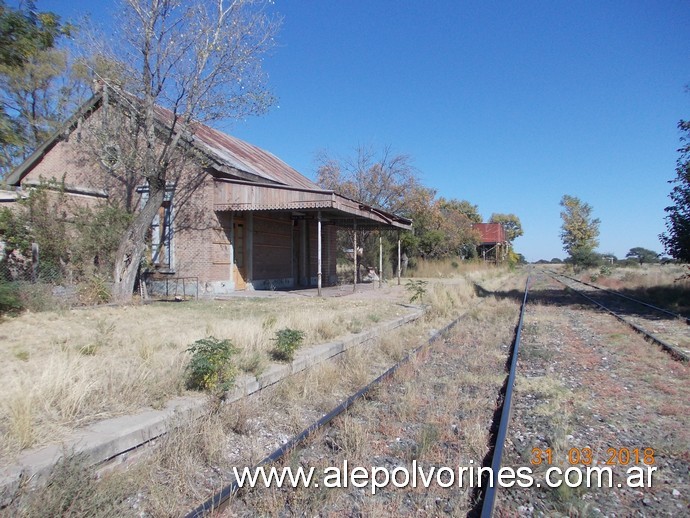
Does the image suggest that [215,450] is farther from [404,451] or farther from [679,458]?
[679,458]

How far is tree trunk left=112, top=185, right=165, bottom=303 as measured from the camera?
45.5 ft

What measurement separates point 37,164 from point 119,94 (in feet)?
22.6

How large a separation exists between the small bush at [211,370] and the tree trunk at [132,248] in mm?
9186

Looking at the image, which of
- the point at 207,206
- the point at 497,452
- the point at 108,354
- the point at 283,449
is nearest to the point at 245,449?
the point at 283,449

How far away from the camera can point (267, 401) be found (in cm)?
590

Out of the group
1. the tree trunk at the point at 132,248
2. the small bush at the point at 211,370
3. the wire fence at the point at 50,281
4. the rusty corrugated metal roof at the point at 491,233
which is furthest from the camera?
the rusty corrugated metal roof at the point at 491,233

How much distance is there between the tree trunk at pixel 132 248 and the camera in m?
13.9

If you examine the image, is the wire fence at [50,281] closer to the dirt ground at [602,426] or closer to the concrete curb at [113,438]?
the concrete curb at [113,438]

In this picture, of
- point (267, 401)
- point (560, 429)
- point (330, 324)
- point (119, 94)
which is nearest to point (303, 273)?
point (119, 94)

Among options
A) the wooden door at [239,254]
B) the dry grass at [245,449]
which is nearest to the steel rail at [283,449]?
the dry grass at [245,449]

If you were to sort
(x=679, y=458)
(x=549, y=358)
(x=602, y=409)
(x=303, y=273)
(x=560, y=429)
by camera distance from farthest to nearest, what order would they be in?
(x=303, y=273) < (x=549, y=358) < (x=602, y=409) < (x=560, y=429) < (x=679, y=458)

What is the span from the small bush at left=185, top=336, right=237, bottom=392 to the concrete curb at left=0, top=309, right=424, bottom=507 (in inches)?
6.1

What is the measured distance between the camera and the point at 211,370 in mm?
5418

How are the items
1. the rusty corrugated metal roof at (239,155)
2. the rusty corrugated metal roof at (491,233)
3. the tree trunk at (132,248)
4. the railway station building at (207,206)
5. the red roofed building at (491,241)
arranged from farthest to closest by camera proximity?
the rusty corrugated metal roof at (491,233) < the red roofed building at (491,241) < the rusty corrugated metal roof at (239,155) < the railway station building at (207,206) < the tree trunk at (132,248)
